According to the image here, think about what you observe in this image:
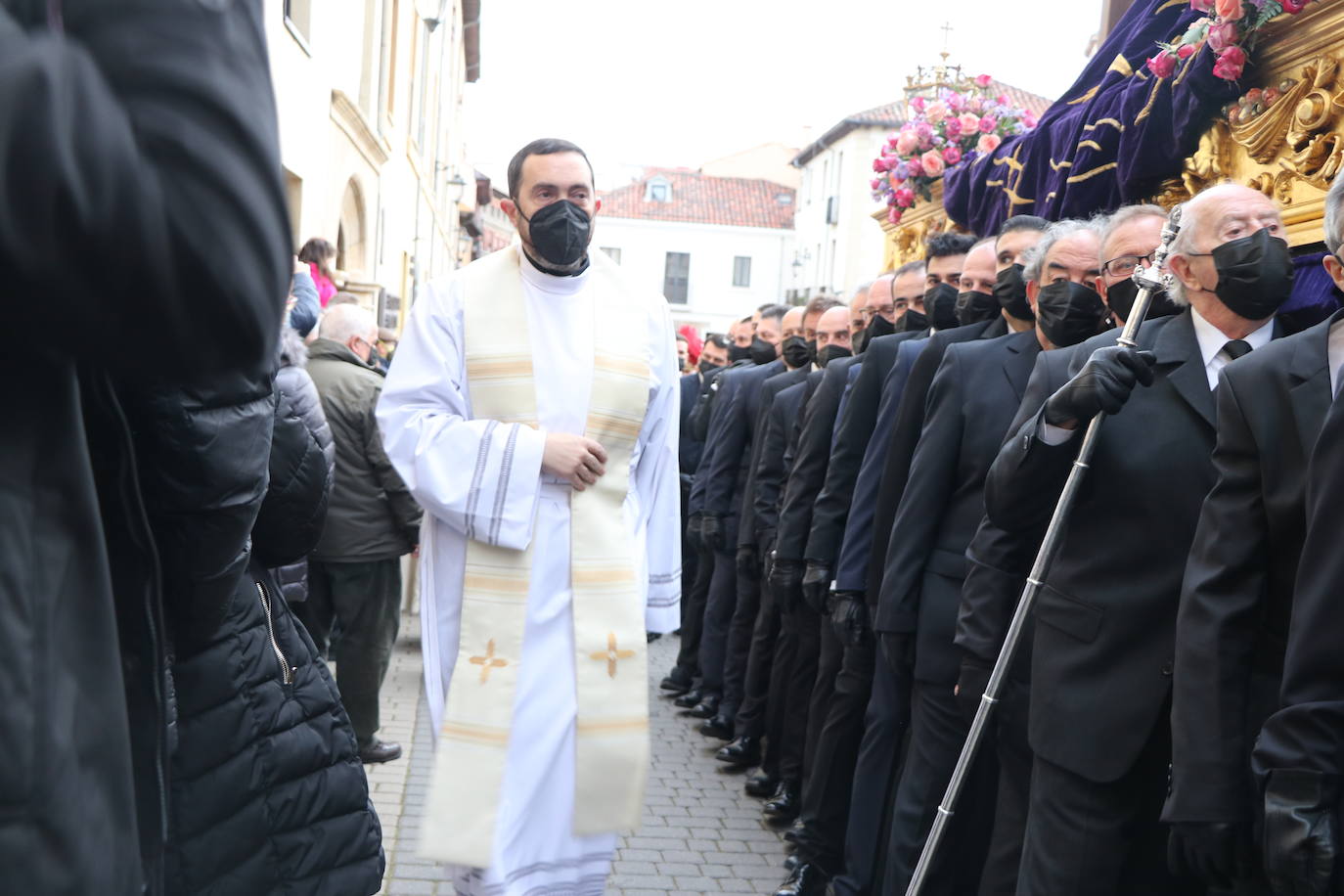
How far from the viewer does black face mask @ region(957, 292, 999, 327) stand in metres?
5.39

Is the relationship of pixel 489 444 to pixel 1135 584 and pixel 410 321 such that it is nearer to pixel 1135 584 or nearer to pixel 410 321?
pixel 410 321

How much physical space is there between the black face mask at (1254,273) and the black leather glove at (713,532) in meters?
5.62

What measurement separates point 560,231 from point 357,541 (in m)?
2.91

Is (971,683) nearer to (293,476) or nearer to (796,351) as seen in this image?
(293,476)

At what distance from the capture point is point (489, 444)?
4293mm

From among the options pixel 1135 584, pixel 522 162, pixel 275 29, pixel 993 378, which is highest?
pixel 275 29

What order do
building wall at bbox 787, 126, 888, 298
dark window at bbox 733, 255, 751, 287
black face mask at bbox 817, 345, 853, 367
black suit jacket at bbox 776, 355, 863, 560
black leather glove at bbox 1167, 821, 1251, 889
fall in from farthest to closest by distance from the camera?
1. dark window at bbox 733, 255, 751, 287
2. building wall at bbox 787, 126, 888, 298
3. black face mask at bbox 817, 345, 853, 367
4. black suit jacket at bbox 776, 355, 863, 560
5. black leather glove at bbox 1167, 821, 1251, 889

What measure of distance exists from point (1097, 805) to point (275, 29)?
9650 mm

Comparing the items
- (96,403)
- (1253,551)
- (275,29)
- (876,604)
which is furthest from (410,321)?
(275,29)

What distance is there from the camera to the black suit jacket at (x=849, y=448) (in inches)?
232

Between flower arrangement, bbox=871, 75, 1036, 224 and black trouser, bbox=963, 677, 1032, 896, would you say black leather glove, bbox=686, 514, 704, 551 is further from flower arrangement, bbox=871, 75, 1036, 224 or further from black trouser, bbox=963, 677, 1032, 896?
black trouser, bbox=963, 677, 1032, 896

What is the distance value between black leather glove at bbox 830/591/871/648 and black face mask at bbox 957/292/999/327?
3.69ft

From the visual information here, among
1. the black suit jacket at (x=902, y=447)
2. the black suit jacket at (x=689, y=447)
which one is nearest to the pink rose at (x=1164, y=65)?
the black suit jacket at (x=902, y=447)

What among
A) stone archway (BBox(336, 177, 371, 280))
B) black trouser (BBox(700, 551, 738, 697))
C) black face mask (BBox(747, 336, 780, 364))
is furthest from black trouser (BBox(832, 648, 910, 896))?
stone archway (BBox(336, 177, 371, 280))
